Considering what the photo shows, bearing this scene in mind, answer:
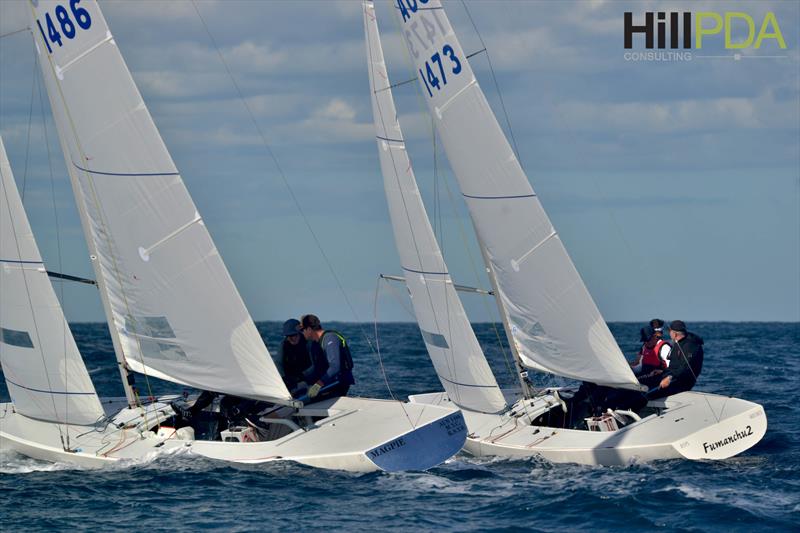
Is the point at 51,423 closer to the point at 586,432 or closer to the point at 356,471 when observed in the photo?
the point at 356,471

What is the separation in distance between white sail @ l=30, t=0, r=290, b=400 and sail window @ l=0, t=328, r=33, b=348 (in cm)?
146

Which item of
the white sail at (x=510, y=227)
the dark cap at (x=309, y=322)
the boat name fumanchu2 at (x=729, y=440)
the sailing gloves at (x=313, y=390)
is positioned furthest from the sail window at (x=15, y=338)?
the boat name fumanchu2 at (x=729, y=440)

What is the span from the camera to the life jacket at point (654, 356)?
15352 mm

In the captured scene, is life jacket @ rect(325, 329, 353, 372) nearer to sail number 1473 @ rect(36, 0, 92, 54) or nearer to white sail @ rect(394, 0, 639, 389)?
white sail @ rect(394, 0, 639, 389)

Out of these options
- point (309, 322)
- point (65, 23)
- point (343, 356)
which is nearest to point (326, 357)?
point (343, 356)

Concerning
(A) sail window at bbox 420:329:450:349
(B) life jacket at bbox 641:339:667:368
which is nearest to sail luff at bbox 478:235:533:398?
(A) sail window at bbox 420:329:450:349

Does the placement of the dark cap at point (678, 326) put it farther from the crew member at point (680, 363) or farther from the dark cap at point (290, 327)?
the dark cap at point (290, 327)

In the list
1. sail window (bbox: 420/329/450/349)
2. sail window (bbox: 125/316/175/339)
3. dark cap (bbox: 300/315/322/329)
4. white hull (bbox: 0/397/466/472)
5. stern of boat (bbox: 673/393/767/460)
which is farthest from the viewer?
sail window (bbox: 420/329/450/349)

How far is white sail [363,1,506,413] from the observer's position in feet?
51.0

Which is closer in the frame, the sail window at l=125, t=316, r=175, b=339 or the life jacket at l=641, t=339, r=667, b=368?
the sail window at l=125, t=316, r=175, b=339

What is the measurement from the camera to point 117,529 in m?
11.2

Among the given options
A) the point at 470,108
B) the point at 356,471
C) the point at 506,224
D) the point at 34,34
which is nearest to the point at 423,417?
the point at 356,471

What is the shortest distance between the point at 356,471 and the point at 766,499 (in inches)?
158

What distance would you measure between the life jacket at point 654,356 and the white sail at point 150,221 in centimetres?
460
